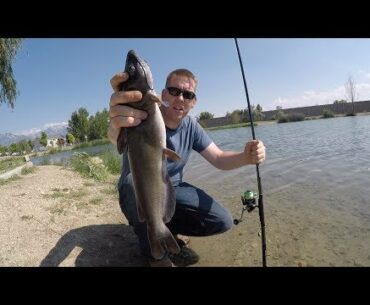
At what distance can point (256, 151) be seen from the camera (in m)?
3.73

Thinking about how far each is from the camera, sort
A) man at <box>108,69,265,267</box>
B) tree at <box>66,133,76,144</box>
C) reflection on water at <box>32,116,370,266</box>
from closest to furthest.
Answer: man at <box>108,69,265,267</box>, reflection on water at <box>32,116,370,266</box>, tree at <box>66,133,76,144</box>

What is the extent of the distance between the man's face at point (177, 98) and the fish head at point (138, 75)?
150 centimetres

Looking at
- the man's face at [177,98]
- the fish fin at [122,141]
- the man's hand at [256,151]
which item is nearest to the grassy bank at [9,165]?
the man's face at [177,98]

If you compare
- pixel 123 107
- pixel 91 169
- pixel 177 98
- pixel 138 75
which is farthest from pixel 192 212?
pixel 91 169

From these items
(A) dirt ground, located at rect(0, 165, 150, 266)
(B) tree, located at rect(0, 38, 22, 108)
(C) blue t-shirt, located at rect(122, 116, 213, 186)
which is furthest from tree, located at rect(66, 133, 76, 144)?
(C) blue t-shirt, located at rect(122, 116, 213, 186)

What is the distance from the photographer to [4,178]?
35.0 feet

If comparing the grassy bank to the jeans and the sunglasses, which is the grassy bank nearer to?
the jeans

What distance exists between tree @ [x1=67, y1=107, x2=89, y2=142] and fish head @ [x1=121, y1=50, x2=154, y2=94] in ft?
222

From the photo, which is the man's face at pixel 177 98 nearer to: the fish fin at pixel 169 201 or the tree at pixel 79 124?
the fish fin at pixel 169 201

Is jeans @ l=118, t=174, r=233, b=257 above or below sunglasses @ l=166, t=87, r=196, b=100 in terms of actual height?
below

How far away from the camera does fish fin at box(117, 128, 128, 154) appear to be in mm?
2719

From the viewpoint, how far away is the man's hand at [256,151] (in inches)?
146

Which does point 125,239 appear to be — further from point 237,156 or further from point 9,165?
point 9,165
